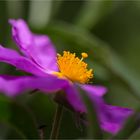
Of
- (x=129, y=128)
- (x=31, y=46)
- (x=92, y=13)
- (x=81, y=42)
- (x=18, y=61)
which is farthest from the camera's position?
(x=92, y=13)

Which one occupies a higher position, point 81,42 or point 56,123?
point 56,123

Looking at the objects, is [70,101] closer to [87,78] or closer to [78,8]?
[87,78]

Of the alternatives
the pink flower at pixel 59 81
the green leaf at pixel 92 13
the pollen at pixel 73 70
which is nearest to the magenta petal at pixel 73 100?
the pink flower at pixel 59 81

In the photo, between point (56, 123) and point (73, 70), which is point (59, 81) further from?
point (73, 70)

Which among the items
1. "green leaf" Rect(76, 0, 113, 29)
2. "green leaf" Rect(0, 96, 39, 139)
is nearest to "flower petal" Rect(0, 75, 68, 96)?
"green leaf" Rect(0, 96, 39, 139)

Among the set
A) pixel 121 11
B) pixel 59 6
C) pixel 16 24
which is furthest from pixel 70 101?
pixel 121 11

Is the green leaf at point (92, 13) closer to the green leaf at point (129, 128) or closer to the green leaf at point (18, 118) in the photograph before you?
the green leaf at point (18, 118)

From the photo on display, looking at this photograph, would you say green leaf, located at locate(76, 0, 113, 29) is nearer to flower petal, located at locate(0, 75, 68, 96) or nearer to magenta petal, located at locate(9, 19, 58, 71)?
Result: magenta petal, located at locate(9, 19, 58, 71)

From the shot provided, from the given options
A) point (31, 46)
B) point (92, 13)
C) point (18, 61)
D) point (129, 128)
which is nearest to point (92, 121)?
point (129, 128)

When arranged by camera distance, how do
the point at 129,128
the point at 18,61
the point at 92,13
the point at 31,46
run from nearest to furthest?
the point at 129,128 < the point at 18,61 < the point at 31,46 < the point at 92,13
